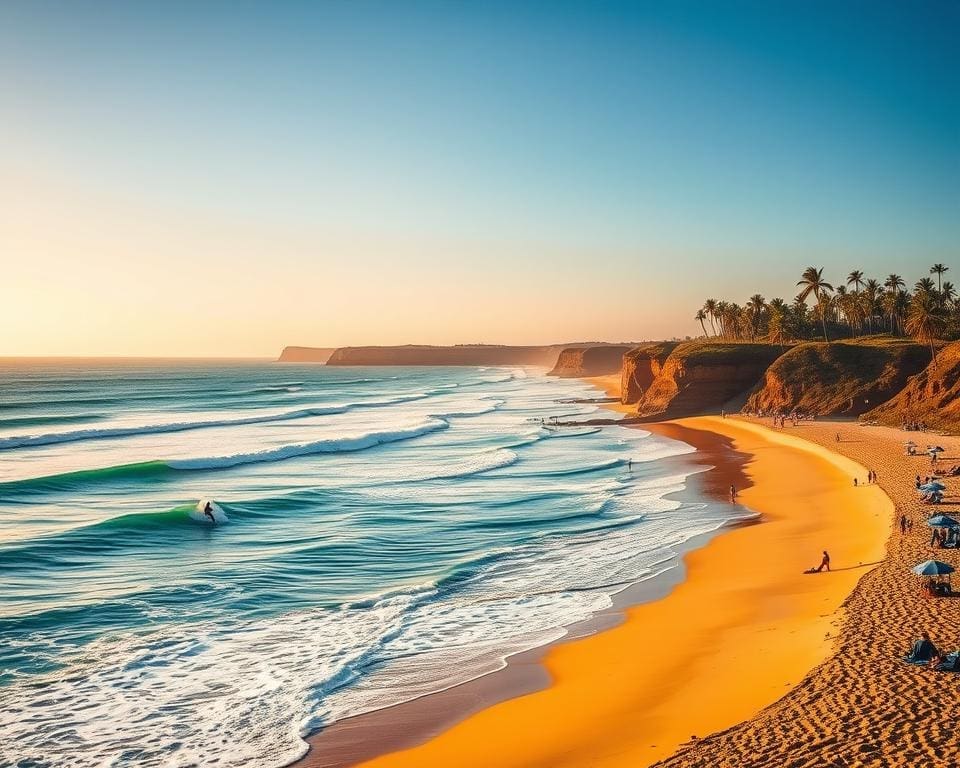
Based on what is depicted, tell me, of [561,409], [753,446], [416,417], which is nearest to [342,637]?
[753,446]

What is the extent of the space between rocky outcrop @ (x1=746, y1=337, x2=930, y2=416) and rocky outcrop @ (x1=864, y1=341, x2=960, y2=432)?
550 cm

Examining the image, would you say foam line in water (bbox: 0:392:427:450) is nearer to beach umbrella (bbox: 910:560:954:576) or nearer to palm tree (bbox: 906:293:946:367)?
beach umbrella (bbox: 910:560:954:576)

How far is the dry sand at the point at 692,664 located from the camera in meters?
12.0

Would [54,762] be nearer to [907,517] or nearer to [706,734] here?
[706,734]

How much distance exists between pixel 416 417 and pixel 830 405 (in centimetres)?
3958

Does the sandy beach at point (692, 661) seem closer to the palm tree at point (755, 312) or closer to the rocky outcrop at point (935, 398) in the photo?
the rocky outcrop at point (935, 398)

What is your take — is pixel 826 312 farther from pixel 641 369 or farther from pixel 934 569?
pixel 934 569

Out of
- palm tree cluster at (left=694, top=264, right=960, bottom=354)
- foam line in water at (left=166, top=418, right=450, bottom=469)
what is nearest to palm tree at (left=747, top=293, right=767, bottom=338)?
palm tree cluster at (left=694, top=264, right=960, bottom=354)

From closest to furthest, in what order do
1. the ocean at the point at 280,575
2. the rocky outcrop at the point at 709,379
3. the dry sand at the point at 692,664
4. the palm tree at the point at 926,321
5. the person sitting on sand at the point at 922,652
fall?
the dry sand at the point at 692,664
the person sitting on sand at the point at 922,652
the ocean at the point at 280,575
the palm tree at the point at 926,321
the rocky outcrop at the point at 709,379

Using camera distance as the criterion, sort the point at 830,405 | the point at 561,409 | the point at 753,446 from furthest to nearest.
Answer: the point at 561,409, the point at 830,405, the point at 753,446

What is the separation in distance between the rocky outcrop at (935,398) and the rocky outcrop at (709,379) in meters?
17.4

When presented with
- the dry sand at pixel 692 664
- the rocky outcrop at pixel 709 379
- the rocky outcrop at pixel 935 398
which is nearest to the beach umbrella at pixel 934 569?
the dry sand at pixel 692 664

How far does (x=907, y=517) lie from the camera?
2553cm

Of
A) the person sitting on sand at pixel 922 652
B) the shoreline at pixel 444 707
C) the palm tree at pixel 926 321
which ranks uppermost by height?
the palm tree at pixel 926 321
